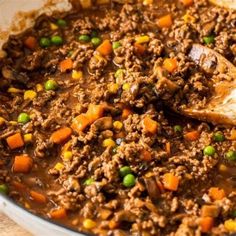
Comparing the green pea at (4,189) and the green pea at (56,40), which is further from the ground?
the green pea at (56,40)

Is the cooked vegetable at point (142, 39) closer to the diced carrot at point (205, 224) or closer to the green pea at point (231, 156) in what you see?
the green pea at point (231, 156)

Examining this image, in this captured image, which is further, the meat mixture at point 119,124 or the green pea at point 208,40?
the green pea at point 208,40

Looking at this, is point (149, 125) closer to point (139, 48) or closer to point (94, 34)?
point (139, 48)

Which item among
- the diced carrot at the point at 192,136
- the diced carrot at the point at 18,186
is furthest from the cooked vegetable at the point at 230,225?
the diced carrot at the point at 18,186

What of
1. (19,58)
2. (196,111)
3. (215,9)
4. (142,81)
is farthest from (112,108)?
(215,9)

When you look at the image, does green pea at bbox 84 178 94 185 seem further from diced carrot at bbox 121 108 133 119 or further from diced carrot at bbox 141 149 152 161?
diced carrot at bbox 121 108 133 119

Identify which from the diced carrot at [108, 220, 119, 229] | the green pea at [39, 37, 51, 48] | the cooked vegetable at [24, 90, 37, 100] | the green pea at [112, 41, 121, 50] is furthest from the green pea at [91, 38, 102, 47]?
the diced carrot at [108, 220, 119, 229]
